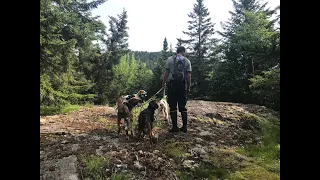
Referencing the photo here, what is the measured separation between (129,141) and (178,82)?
1.18 meters

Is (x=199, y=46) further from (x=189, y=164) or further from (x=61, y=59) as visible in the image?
(x=61, y=59)

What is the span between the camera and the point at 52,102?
4750 mm

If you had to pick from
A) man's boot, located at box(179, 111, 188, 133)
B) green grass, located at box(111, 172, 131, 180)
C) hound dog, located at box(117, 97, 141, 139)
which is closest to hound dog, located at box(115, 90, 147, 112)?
hound dog, located at box(117, 97, 141, 139)

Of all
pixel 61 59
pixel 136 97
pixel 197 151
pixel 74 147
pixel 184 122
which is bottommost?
pixel 197 151

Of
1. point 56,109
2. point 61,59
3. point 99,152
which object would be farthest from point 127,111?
point 61,59

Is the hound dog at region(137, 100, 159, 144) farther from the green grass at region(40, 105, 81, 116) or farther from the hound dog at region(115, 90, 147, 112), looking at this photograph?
the green grass at region(40, 105, 81, 116)

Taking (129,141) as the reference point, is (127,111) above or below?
above

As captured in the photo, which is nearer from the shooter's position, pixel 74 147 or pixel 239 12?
pixel 74 147

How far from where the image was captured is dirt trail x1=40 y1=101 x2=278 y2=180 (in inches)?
112

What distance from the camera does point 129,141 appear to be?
3.46 meters

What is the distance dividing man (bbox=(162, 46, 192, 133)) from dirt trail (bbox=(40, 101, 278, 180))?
0.76 ft

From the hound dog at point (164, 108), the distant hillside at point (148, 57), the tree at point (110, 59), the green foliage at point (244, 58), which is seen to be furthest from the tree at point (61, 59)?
the green foliage at point (244, 58)
